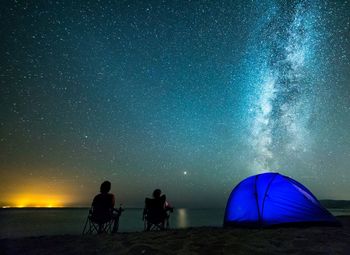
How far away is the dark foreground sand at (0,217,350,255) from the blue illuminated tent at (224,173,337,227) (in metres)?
1.16

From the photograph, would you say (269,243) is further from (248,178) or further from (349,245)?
(248,178)

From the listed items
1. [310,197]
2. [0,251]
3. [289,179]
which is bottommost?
[0,251]

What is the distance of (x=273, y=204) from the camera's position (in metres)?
7.97

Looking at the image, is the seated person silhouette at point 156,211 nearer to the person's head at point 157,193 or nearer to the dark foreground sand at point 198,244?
the person's head at point 157,193

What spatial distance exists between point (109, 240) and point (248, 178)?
557 cm

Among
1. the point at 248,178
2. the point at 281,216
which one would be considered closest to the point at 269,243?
the point at 281,216

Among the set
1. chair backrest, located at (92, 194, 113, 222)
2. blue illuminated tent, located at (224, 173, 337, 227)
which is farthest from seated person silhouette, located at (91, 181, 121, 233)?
blue illuminated tent, located at (224, 173, 337, 227)

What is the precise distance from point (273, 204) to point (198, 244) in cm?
364

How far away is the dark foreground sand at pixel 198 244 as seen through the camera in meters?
4.88

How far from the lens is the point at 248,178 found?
9.55m

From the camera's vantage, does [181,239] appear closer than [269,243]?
No

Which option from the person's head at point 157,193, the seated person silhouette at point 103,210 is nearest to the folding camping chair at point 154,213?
the person's head at point 157,193

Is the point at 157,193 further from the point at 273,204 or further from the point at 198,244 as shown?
the point at 198,244

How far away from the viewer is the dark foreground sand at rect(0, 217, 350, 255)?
4.88 m
